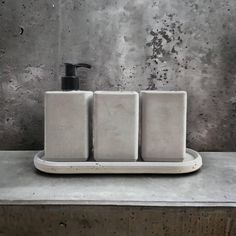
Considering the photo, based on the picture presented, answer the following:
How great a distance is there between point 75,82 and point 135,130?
0.14 metres

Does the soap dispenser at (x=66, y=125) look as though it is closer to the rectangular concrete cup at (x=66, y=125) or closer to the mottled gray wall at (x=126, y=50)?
the rectangular concrete cup at (x=66, y=125)

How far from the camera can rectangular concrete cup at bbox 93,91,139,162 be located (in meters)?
0.47

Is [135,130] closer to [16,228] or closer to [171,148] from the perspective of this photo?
[171,148]

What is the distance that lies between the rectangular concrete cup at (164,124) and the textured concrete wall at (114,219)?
0.46 ft

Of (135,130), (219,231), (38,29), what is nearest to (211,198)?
(219,231)

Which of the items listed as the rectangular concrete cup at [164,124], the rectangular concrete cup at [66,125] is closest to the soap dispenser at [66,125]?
the rectangular concrete cup at [66,125]

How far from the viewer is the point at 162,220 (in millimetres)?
356

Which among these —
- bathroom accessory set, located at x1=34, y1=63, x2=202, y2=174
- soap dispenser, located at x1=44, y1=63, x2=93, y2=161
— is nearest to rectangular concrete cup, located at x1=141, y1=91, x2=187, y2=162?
bathroom accessory set, located at x1=34, y1=63, x2=202, y2=174

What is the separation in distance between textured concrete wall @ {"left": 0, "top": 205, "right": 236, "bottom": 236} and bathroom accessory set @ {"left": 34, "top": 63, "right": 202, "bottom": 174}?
4.4 inches

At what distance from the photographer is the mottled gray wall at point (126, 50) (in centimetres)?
60

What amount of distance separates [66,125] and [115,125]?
81mm

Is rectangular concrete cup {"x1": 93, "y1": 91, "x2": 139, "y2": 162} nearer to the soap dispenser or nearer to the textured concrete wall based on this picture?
the soap dispenser

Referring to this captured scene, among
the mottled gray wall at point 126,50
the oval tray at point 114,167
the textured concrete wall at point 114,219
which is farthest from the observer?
the mottled gray wall at point 126,50

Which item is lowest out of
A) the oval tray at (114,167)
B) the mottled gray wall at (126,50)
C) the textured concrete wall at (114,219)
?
the textured concrete wall at (114,219)
